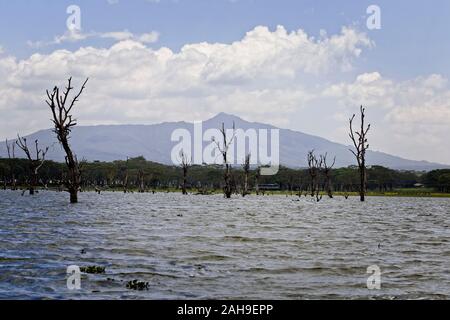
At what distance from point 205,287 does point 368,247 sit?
11461mm

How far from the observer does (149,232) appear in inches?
1138

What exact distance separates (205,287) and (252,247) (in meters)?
8.81

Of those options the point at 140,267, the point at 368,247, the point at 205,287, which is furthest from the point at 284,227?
the point at 205,287

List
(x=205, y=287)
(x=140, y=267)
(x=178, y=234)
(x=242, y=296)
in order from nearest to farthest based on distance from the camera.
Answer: (x=242, y=296)
(x=205, y=287)
(x=140, y=267)
(x=178, y=234)
